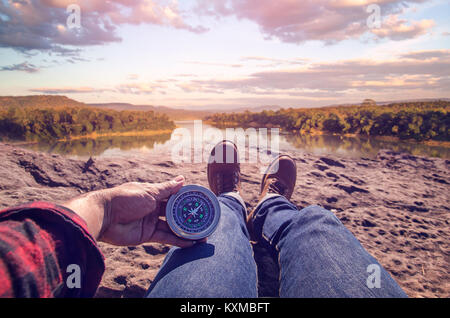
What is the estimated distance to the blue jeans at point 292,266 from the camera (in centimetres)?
91

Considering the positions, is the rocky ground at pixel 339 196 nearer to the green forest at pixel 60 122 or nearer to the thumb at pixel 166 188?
the thumb at pixel 166 188

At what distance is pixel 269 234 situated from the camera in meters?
1.56

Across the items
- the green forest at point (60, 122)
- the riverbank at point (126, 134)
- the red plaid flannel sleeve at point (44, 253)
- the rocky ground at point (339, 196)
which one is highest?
the green forest at point (60, 122)

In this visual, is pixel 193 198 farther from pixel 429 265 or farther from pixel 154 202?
pixel 429 265

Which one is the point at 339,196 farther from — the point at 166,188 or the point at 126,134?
the point at 126,134

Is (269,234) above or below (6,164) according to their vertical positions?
below

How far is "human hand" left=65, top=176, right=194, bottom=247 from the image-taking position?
1126 millimetres

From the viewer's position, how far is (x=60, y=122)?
226 inches

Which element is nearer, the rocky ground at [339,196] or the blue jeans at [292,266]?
the blue jeans at [292,266]

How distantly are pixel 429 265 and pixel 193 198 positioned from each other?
157cm

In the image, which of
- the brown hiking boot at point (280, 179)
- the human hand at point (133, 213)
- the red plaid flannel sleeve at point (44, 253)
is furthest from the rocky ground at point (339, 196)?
the red plaid flannel sleeve at point (44, 253)

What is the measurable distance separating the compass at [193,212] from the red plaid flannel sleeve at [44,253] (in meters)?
0.44

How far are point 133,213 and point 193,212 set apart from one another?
0.32 m
